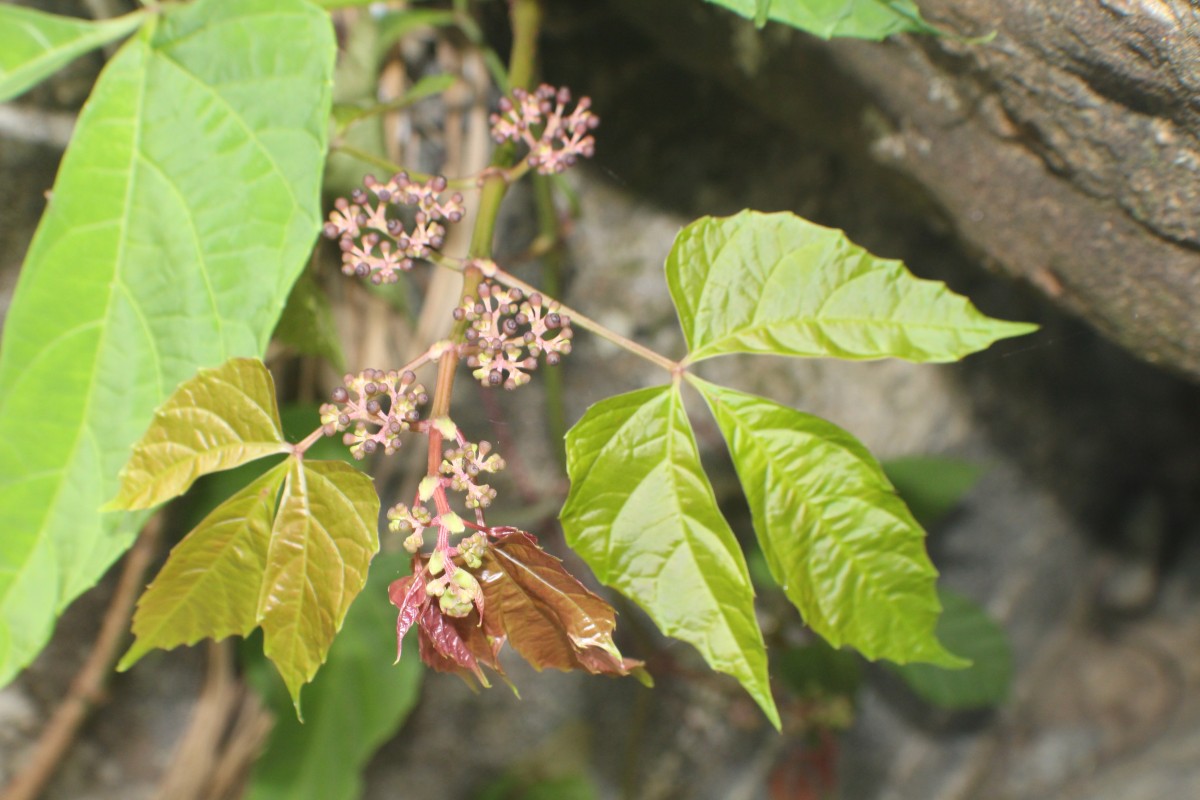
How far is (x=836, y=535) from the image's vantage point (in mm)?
646

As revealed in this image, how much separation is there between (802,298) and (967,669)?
1.17 metres

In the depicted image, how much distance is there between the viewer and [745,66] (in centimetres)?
102

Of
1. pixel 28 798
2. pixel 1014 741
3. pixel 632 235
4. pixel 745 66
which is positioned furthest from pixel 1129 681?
pixel 28 798

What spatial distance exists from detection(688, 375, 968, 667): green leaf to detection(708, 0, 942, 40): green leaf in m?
0.27

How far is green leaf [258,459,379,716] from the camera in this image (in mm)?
573

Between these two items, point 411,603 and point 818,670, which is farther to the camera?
point 818,670

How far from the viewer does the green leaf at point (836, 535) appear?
64cm

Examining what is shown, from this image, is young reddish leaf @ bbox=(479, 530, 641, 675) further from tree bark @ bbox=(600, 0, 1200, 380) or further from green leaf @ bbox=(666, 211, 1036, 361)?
tree bark @ bbox=(600, 0, 1200, 380)

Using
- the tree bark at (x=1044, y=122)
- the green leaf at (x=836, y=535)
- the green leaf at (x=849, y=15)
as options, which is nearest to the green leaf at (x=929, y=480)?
the tree bark at (x=1044, y=122)

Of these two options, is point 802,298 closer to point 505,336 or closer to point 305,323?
point 505,336

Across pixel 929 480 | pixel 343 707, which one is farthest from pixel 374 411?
pixel 929 480

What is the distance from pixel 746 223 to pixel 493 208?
8.5 inches

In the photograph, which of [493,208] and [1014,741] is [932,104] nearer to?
[493,208]

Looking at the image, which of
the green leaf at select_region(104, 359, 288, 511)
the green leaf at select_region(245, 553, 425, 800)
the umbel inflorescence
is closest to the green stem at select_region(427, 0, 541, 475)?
the umbel inflorescence
